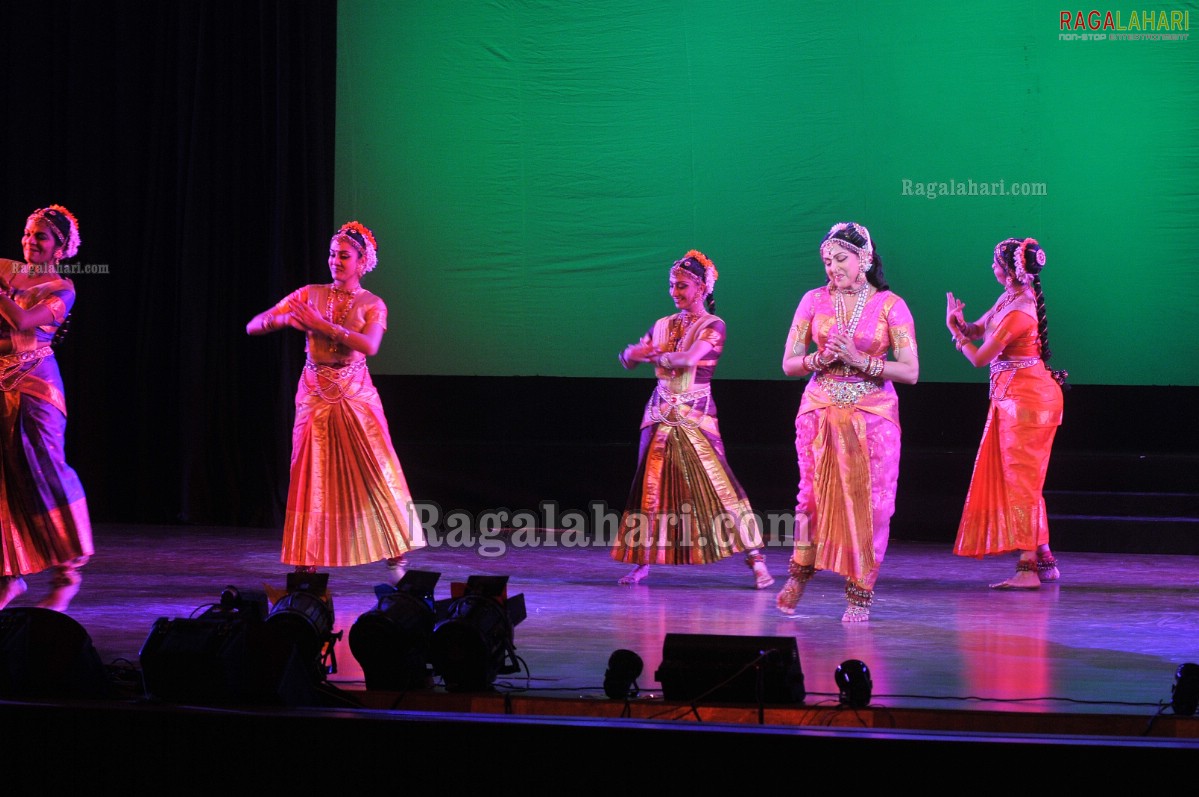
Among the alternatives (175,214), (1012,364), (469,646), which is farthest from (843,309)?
(175,214)

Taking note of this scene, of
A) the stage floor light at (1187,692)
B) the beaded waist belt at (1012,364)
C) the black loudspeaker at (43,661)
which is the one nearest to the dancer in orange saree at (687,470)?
the beaded waist belt at (1012,364)

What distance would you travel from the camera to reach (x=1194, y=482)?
750 cm

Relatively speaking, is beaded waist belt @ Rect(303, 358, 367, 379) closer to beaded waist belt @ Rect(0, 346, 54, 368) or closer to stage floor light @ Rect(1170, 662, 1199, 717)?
beaded waist belt @ Rect(0, 346, 54, 368)

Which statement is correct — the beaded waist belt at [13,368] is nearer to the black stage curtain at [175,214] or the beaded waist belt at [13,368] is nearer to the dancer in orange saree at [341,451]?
the dancer in orange saree at [341,451]

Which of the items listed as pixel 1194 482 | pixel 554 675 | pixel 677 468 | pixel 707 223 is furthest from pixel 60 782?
pixel 1194 482

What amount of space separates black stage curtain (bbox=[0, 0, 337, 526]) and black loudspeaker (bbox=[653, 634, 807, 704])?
5.61 metres

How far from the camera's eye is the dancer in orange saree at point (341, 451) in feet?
18.6

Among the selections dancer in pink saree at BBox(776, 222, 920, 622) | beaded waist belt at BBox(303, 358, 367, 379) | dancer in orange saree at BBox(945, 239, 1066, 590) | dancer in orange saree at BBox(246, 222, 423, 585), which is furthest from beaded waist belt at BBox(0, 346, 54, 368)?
dancer in orange saree at BBox(945, 239, 1066, 590)

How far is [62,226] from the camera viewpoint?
5.38 meters

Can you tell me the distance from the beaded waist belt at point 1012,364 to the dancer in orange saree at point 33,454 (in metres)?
4.29

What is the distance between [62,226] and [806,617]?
3550mm

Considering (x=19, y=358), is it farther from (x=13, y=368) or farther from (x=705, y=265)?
(x=705, y=265)

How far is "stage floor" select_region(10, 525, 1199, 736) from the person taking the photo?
3.61 meters

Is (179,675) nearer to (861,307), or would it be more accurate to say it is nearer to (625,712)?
(625,712)
